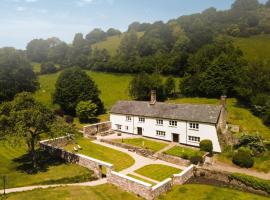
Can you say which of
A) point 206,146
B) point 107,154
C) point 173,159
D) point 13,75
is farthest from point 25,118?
point 13,75

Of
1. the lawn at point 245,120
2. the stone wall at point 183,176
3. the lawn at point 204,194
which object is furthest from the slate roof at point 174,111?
the lawn at point 204,194

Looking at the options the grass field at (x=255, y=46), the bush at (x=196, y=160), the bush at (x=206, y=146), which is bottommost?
the bush at (x=196, y=160)

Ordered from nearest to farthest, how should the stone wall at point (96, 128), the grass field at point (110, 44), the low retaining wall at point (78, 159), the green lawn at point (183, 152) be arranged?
1. the low retaining wall at point (78, 159)
2. the green lawn at point (183, 152)
3. the stone wall at point (96, 128)
4. the grass field at point (110, 44)

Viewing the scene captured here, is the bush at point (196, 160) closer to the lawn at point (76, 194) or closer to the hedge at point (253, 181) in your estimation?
the hedge at point (253, 181)

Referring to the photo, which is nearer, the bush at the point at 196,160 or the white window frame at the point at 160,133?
the bush at the point at 196,160

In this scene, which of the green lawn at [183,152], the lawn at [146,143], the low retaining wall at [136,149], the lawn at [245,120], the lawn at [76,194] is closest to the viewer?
the lawn at [76,194]

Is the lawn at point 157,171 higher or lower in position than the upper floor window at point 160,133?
lower

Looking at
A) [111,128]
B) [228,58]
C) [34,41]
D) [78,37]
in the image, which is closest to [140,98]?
[111,128]
